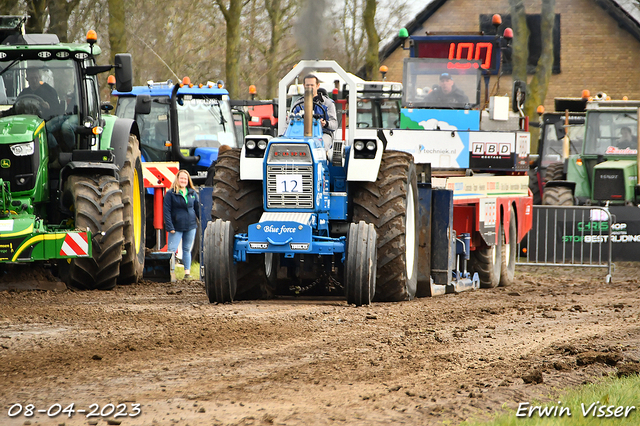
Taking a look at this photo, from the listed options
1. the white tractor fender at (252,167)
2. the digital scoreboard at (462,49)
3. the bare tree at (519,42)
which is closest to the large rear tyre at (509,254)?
the digital scoreboard at (462,49)

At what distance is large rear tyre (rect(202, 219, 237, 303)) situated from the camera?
862 cm

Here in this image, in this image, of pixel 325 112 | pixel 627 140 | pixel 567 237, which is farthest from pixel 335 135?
pixel 627 140

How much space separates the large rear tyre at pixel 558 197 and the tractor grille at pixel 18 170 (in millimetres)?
10473

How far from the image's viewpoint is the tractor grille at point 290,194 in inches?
345

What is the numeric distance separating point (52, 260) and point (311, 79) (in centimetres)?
346

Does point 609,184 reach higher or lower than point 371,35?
lower

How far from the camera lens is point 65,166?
33.5 ft

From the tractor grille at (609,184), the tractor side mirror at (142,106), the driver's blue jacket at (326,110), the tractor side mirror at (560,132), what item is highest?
the tractor side mirror at (142,106)

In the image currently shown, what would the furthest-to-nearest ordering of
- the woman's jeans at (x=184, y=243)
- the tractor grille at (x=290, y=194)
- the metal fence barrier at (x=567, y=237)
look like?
the metal fence barrier at (x=567, y=237) < the woman's jeans at (x=184, y=243) < the tractor grille at (x=290, y=194)

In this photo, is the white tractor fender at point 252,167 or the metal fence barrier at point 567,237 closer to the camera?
the white tractor fender at point 252,167

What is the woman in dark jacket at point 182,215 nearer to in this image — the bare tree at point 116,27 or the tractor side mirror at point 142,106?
the tractor side mirror at point 142,106

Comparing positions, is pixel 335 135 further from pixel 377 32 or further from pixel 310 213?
pixel 377 32

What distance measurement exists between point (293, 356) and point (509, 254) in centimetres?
814

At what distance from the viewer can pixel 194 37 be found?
3672 cm
